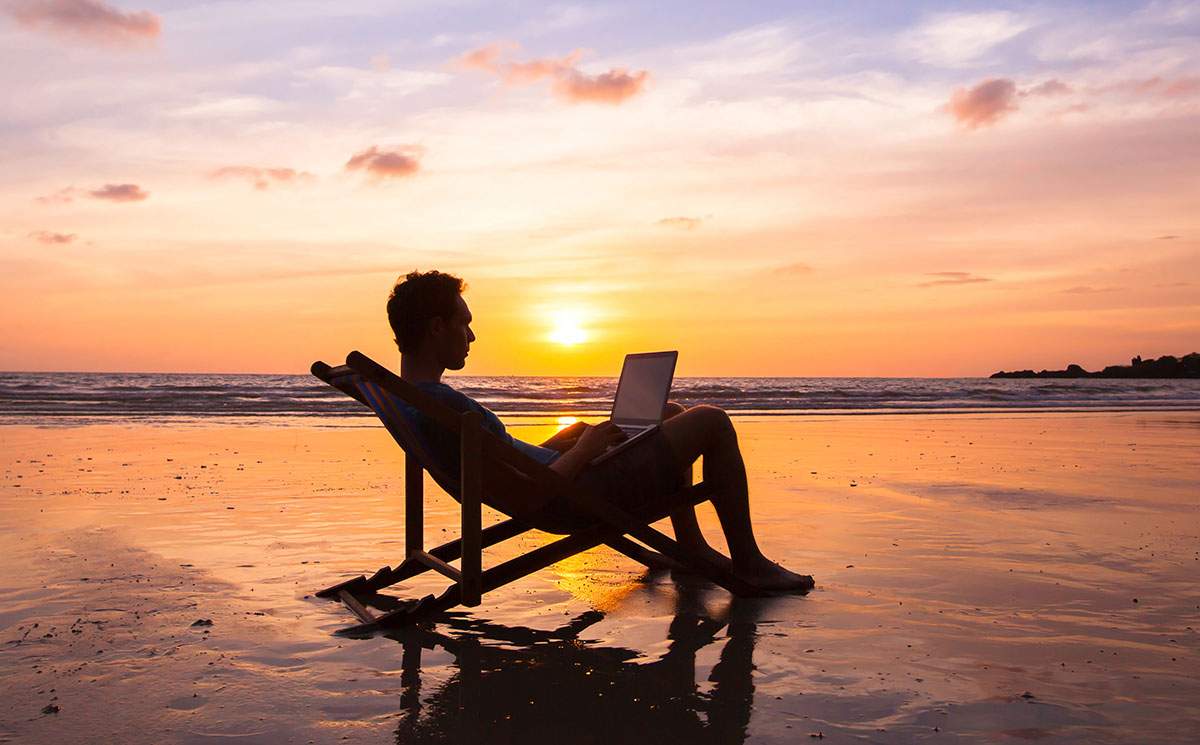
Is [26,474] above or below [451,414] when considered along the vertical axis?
below

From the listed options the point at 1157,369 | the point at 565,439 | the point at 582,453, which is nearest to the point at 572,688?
the point at 582,453

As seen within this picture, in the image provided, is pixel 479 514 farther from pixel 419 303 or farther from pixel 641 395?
pixel 641 395

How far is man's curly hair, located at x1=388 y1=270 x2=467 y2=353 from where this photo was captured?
4348 millimetres

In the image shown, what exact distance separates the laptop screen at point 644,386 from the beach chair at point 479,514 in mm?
424

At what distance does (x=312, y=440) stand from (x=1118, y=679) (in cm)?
1214

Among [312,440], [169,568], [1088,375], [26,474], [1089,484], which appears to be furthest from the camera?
[1088,375]

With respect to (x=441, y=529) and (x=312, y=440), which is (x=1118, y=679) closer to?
(x=441, y=529)

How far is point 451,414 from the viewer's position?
156 inches

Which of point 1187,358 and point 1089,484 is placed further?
point 1187,358

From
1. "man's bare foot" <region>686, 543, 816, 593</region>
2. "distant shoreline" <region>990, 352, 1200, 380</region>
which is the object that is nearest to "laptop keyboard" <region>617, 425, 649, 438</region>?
"man's bare foot" <region>686, 543, 816, 593</region>

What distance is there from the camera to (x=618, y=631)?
419 centimetres

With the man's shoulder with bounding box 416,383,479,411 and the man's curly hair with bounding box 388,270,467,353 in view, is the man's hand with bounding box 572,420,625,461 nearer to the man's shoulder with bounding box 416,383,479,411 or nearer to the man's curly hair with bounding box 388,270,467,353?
the man's shoulder with bounding box 416,383,479,411

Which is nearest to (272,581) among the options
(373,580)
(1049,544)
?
(373,580)

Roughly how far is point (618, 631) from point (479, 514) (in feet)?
2.57
